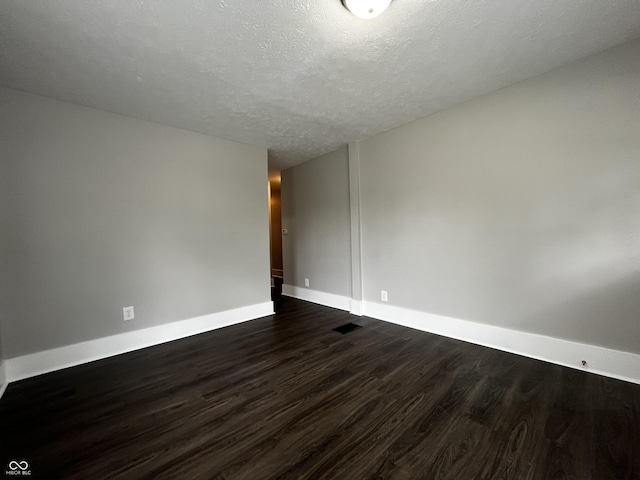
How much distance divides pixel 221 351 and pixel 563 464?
245 centimetres

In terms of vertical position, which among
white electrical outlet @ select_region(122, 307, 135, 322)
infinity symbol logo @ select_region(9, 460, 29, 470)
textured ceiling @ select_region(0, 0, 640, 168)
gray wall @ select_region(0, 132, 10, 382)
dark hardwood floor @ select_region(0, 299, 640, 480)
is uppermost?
textured ceiling @ select_region(0, 0, 640, 168)

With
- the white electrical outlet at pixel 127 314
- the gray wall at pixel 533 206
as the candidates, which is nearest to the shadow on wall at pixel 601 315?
the gray wall at pixel 533 206

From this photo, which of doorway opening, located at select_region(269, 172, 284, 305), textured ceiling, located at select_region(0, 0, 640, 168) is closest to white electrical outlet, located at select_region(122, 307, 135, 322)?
textured ceiling, located at select_region(0, 0, 640, 168)

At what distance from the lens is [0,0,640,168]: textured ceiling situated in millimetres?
1389

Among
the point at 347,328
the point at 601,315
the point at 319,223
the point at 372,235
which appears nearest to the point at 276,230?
the point at 319,223

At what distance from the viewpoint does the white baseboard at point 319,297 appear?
371 cm

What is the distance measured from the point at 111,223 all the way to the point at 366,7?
2.72m

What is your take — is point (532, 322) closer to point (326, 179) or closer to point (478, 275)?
point (478, 275)

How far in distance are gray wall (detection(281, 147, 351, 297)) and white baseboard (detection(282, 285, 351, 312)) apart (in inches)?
2.9

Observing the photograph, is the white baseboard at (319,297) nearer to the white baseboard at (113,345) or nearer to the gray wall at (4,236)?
the white baseboard at (113,345)

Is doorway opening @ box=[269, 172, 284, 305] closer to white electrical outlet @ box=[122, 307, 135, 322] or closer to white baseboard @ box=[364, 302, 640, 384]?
white electrical outlet @ box=[122, 307, 135, 322]

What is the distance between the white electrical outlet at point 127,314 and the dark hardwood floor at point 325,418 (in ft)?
1.18

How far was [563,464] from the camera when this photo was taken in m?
1.17

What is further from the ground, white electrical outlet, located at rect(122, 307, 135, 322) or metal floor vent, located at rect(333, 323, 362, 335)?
white electrical outlet, located at rect(122, 307, 135, 322)
